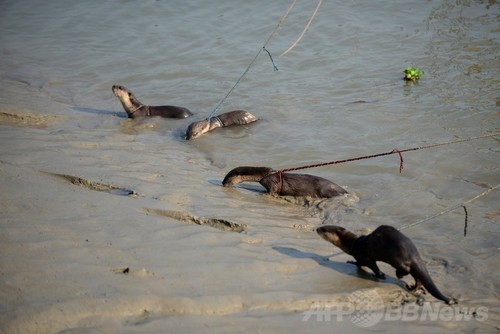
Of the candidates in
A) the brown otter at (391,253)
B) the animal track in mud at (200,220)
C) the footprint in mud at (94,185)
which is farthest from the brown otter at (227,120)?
the brown otter at (391,253)

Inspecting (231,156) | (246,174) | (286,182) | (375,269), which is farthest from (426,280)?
(231,156)

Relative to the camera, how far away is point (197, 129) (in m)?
9.46

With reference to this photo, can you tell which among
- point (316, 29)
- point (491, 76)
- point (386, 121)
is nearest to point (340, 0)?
point (316, 29)

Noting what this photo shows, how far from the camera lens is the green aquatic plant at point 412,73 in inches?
426

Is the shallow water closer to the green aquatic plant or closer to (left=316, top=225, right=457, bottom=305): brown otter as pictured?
(left=316, top=225, right=457, bottom=305): brown otter

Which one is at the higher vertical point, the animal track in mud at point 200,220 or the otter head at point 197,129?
the animal track in mud at point 200,220

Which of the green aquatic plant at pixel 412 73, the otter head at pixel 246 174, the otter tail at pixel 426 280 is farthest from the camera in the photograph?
the green aquatic plant at pixel 412 73

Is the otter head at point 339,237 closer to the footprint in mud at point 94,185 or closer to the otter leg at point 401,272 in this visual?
the otter leg at point 401,272

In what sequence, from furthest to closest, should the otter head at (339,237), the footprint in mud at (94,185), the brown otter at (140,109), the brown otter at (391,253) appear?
the brown otter at (140,109) < the footprint in mud at (94,185) < the otter head at (339,237) < the brown otter at (391,253)

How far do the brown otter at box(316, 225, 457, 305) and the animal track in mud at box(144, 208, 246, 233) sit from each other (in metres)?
1.07

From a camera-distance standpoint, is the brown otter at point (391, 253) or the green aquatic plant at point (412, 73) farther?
the green aquatic plant at point (412, 73)

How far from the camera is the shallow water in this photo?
3729 mm

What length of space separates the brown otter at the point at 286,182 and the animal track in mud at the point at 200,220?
1746 mm

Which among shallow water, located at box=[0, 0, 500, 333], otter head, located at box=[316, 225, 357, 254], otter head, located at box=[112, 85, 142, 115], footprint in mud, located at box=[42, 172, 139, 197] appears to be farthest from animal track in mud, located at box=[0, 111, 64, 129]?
otter head, located at box=[316, 225, 357, 254]
